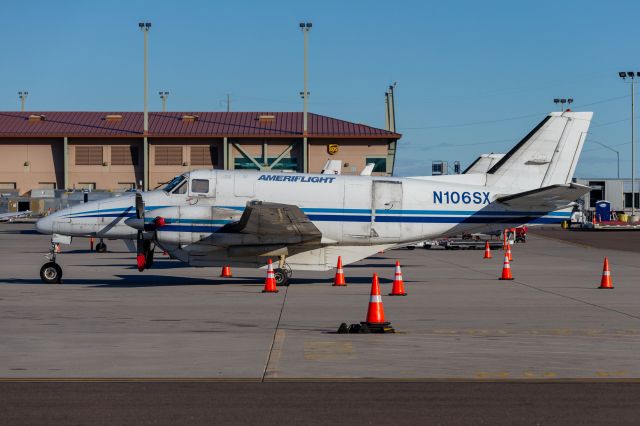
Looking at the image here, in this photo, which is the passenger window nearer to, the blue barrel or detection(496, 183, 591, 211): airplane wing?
detection(496, 183, 591, 211): airplane wing

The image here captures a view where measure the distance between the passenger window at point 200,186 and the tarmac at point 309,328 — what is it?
7.93ft

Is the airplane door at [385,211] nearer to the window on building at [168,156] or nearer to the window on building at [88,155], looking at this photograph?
the window on building at [168,156]

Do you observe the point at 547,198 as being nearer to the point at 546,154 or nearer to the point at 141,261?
the point at 546,154

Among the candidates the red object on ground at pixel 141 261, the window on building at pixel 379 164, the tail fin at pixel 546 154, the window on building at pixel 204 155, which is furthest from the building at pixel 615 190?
the red object on ground at pixel 141 261

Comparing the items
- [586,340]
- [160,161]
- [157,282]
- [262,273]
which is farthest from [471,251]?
[160,161]

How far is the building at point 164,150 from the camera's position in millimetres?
82500

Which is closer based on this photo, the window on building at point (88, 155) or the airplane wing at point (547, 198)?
the airplane wing at point (547, 198)

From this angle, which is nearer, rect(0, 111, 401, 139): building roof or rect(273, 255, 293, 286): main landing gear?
rect(273, 255, 293, 286): main landing gear

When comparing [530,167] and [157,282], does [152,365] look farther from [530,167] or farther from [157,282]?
[530,167]

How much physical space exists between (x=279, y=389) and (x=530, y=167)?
17962 millimetres

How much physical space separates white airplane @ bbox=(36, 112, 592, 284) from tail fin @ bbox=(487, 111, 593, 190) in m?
0.03

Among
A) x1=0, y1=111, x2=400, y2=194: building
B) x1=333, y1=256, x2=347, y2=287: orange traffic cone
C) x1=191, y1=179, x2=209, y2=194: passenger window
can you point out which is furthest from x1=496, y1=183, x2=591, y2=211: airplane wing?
x1=0, y1=111, x2=400, y2=194: building

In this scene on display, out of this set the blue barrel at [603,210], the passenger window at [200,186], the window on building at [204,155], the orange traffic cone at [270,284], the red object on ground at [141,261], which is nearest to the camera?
the orange traffic cone at [270,284]

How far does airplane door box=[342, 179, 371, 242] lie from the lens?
25.6 meters
